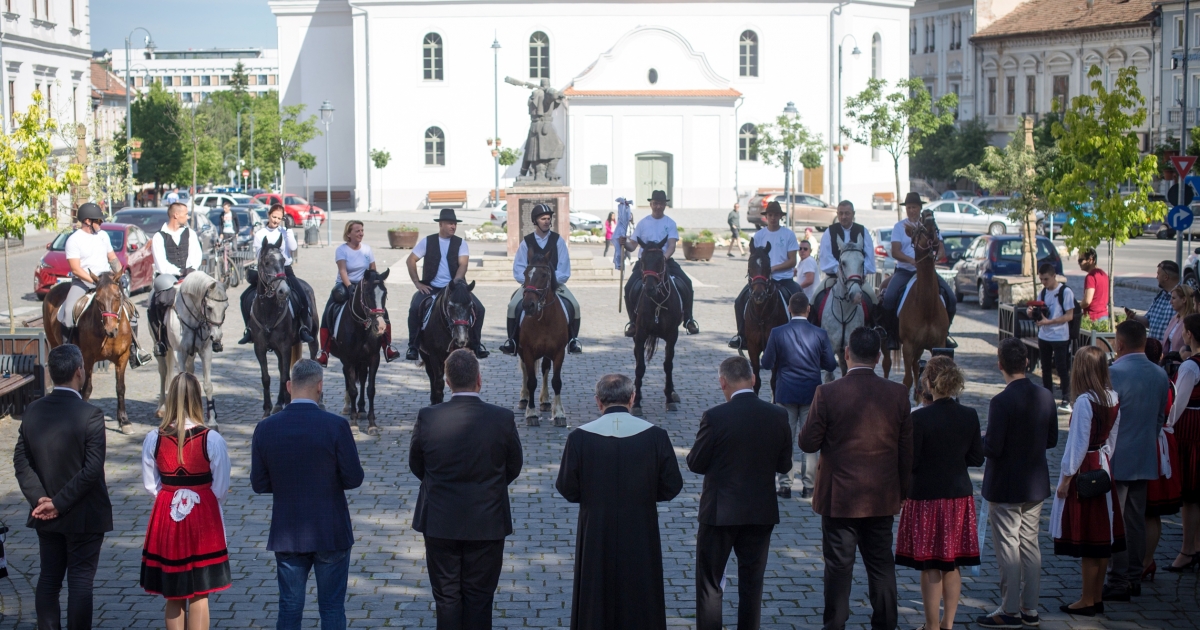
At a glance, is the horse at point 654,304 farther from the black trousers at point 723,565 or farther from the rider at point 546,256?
the black trousers at point 723,565

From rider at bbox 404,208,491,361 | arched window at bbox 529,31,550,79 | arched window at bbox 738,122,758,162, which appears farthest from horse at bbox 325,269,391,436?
arched window at bbox 529,31,550,79

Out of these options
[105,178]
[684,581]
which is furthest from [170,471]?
[105,178]

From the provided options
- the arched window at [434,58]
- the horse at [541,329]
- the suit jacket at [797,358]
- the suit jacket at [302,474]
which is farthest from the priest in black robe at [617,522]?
the arched window at [434,58]

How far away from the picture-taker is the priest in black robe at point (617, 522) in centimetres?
620

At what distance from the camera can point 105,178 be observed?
3959cm

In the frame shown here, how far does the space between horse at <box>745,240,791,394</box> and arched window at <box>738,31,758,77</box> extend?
2087 inches

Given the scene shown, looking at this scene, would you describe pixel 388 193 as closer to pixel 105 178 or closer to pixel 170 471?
pixel 105 178

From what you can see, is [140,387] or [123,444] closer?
[123,444]

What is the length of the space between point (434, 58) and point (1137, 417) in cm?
5910

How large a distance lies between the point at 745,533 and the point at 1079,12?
229 ft

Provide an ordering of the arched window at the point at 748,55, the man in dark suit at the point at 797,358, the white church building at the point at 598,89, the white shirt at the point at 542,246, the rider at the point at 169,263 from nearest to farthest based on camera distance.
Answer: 1. the man in dark suit at the point at 797,358
2. the white shirt at the point at 542,246
3. the rider at the point at 169,263
4. the white church building at the point at 598,89
5. the arched window at the point at 748,55

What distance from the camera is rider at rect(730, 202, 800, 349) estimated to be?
45.4ft

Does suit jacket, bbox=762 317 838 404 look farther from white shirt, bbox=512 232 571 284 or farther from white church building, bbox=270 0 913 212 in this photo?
white church building, bbox=270 0 913 212

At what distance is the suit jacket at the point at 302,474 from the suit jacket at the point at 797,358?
Answer: 445 centimetres
